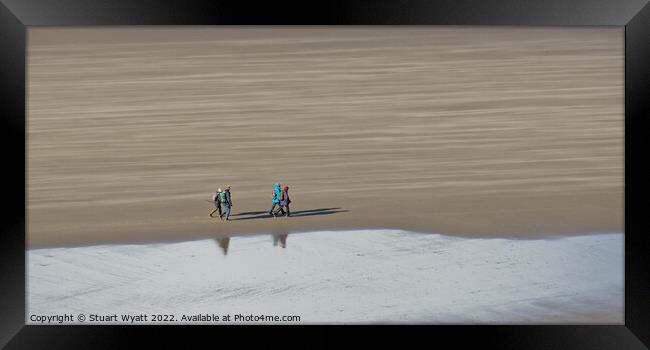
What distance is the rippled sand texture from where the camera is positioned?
20625 mm

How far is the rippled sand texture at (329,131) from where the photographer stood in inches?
812

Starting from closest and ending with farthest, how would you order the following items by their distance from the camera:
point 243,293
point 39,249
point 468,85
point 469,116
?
point 243,293, point 39,249, point 469,116, point 468,85

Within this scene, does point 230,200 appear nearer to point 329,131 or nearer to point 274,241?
point 274,241

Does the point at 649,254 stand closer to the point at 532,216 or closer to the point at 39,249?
the point at 532,216

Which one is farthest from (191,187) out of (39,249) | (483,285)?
(483,285)

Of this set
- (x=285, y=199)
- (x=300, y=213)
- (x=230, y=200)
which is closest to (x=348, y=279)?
(x=285, y=199)

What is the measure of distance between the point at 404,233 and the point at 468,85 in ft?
41.6

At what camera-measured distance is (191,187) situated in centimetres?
2284

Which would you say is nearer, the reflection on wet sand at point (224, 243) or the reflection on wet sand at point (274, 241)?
the reflection on wet sand at point (224, 243)

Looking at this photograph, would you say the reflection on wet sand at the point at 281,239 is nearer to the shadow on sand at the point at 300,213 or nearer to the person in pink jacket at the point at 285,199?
the person in pink jacket at the point at 285,199

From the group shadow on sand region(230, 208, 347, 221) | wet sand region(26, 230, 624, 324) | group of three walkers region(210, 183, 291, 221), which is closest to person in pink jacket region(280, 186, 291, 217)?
group of three walkers region(210, 183, 291, 221)

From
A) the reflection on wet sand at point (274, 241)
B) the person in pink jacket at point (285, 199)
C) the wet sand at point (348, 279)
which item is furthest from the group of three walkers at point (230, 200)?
the wet sand at point (348, 279)

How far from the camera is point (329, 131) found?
1067 inches

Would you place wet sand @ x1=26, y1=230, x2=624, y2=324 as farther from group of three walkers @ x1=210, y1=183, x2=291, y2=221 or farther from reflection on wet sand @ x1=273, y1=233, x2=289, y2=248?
group of three walkers @ x1=210, y1=183, x2=291, y2=221
